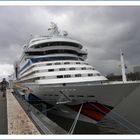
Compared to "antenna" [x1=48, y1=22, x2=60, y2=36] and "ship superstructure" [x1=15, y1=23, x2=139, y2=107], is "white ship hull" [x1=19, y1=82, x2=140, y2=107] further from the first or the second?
"antenna" [x1=48, y1=22, x2=60, y2=36]

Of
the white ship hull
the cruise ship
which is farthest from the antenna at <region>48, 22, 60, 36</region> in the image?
the white ship hull

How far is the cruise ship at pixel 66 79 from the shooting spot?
10125 mm

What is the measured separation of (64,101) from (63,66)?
224 cm

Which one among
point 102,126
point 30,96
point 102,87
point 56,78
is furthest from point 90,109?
point 30,96

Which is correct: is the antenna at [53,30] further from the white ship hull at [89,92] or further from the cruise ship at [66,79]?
the white ship hull at [89,92]

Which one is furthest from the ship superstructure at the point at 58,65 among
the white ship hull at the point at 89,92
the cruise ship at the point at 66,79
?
the white ship hull at the point at 89,92

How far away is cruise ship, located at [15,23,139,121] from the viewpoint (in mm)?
10125

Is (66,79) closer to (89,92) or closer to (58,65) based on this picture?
(58,65)

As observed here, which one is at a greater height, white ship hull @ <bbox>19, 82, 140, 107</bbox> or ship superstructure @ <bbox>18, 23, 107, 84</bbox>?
ship superstructure @ <bbox>18, 23, 107, 84</bbox>

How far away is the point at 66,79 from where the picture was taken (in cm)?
1205

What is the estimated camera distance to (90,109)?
1122 centimetres

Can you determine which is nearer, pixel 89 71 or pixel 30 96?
pixel 89 71

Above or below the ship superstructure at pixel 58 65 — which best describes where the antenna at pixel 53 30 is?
above
